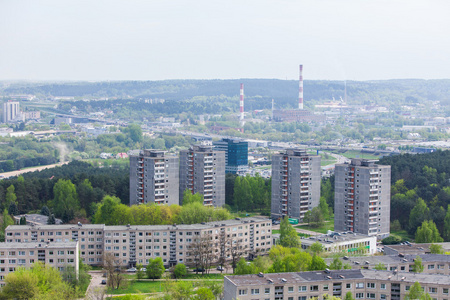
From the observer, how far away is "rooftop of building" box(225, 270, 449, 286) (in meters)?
14.9

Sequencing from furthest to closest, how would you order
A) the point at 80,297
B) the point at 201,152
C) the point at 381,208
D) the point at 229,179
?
the point at 229,179, the point at 201,152, the point at 381,208, the point at 80,297

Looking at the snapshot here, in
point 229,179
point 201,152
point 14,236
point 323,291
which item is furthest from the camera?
point 229,179

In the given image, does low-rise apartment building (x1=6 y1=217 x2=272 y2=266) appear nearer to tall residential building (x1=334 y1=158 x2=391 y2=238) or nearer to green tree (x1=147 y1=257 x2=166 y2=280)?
green tree (x1=147 y1=257 x2=166 y2=280)

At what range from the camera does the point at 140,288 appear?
18516mm

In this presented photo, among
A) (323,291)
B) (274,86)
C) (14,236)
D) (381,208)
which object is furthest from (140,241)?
(274,86)

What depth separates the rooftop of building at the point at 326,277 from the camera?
14.9 metres

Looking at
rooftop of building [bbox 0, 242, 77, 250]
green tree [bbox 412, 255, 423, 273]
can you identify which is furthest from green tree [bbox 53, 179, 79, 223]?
green tree [bbox 412, 255, 423, 273]

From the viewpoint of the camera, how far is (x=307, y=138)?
79438 mm

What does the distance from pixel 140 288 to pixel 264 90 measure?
13493 cm

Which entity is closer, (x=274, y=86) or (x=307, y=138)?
(x=307, y=138)

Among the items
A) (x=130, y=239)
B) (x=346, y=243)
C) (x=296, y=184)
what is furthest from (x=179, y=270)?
(x=296, y=184)

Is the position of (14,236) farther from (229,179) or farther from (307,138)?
(307,138)

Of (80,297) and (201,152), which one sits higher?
(201,152)

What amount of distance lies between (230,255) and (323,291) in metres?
6.84
